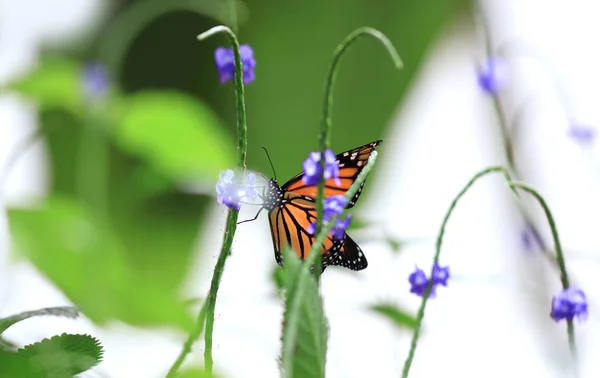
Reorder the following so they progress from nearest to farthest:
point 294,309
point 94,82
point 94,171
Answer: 1. point 294,309
2. point 94,171
3. point 94,82

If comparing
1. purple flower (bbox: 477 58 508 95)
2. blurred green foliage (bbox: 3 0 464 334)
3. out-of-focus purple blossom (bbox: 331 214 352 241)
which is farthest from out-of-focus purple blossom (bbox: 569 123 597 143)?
out-of-focus purple blossom (bbox: 331 214 352 241)

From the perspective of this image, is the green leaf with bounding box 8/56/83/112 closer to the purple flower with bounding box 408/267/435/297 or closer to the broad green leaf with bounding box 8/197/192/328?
the broad green leaf with bounding box 8/197/192/328

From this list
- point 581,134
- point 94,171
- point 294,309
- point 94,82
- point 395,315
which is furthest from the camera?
point 94,82

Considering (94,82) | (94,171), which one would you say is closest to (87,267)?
(94,171)

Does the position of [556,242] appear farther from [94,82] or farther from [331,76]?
[94,82]

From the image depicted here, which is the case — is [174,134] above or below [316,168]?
above

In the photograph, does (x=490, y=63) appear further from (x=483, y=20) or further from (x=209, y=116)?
(x=209, y=116)

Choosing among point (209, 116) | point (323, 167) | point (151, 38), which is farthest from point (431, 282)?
point (151, 38)
